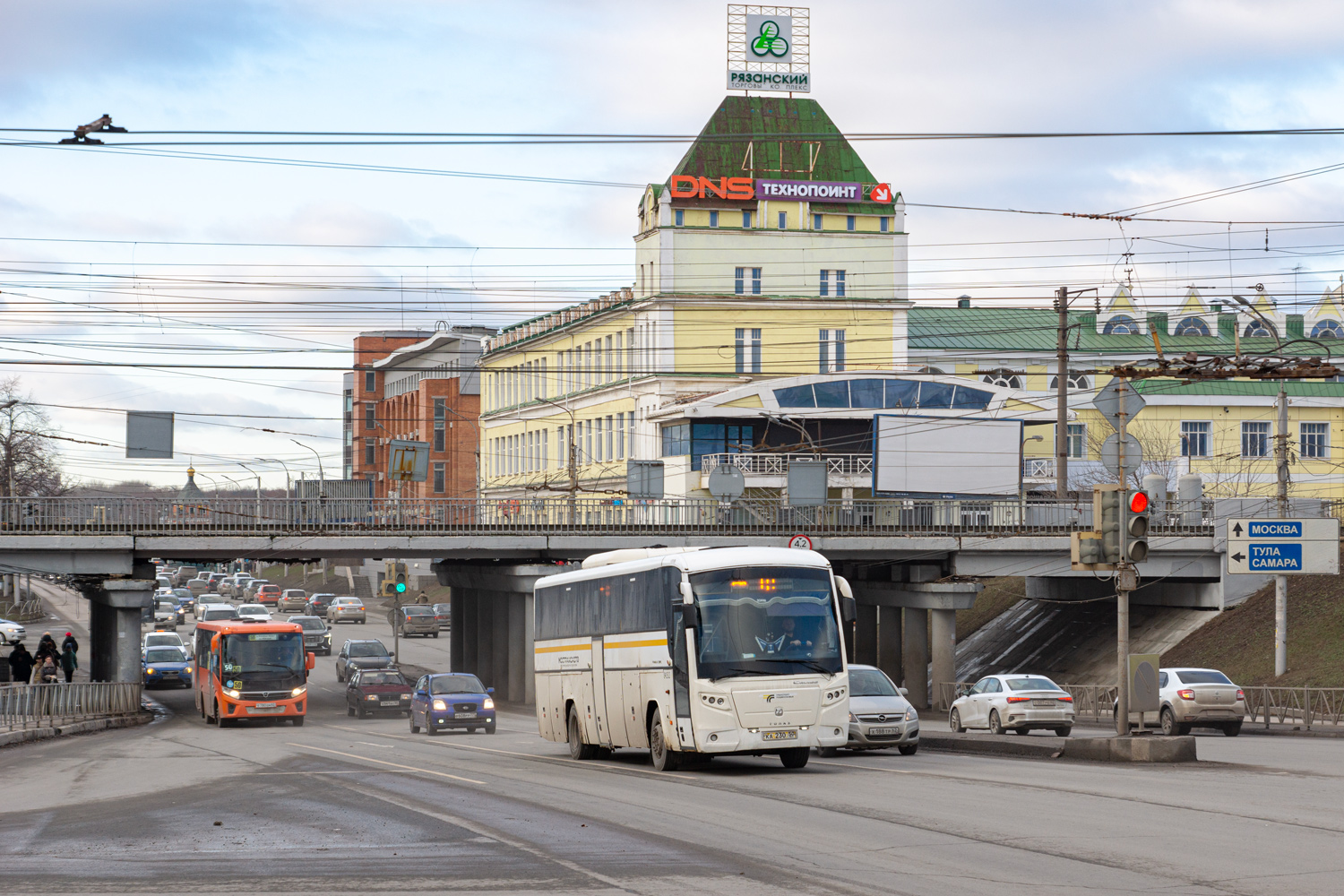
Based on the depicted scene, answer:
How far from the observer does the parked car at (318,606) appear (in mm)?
105825

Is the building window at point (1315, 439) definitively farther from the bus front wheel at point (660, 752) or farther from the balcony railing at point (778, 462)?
the bus front wheel at point (660, 752)

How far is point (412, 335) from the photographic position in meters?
156

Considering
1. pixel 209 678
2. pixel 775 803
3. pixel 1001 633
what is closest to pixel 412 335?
pixel 1001 633

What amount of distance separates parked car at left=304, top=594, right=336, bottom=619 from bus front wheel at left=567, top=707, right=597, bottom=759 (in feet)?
266

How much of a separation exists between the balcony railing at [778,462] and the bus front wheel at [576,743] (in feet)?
153

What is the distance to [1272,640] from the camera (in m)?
49.9

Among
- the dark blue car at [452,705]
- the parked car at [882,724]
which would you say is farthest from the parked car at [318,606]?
the parked car at [882,724]

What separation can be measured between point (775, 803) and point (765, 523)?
39.0 metres

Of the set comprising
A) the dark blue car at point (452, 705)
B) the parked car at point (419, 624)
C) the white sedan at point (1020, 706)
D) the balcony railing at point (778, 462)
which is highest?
the balcony railing at point (778, 462)

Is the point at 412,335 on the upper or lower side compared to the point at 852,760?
upper

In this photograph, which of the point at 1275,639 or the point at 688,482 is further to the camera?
the point at 688,482

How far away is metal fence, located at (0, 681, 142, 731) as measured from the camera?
3491 cm

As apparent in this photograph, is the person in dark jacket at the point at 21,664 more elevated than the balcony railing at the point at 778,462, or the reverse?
the balcony railing at the point at 778,462

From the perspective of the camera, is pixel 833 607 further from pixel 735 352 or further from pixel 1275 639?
pixel 735 352
